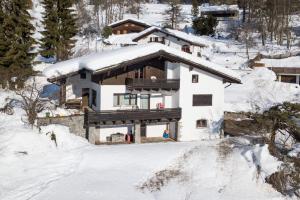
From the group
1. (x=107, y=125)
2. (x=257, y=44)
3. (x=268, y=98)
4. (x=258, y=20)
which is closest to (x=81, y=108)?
(x=107, y=125)

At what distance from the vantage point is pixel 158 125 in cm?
3297

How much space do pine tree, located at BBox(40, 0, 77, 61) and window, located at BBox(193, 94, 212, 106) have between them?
2148 centimetres

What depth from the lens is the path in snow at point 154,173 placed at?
69.7 ft

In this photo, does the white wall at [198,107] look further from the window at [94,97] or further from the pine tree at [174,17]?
the pine tree at [174,17]

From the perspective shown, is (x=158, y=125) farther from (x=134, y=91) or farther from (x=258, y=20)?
(x=258, y=20)

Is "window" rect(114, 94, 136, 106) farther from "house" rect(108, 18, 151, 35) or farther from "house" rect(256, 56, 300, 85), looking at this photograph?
"house" rect(108, 18, 151, 35)

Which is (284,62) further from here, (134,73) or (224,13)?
(224,13)

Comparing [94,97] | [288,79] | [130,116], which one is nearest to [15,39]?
[94,97]

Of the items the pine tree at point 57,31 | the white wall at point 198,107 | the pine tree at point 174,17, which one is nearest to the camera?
the white wall at point 198,107

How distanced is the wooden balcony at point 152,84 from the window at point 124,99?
87 cm

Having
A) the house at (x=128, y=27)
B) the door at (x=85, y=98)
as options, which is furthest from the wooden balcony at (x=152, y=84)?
the house at (x=128, y=27)

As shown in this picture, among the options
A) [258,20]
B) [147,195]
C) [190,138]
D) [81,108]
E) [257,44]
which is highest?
[258,20]

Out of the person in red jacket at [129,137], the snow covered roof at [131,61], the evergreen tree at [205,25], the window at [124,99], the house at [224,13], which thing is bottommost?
the person in red jacket at [129,137]

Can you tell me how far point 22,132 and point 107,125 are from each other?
6.52m
